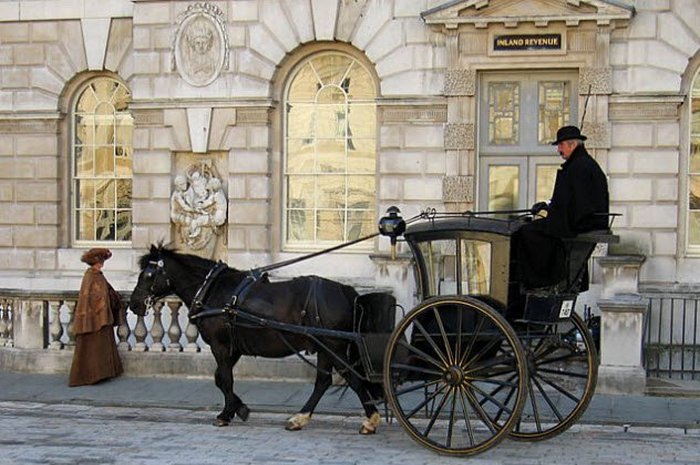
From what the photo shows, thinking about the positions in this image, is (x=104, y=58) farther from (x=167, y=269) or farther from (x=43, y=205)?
(x=167, y=269)

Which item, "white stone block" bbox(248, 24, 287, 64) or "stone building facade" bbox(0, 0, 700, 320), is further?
"white stone block" bbox(248, 24, 287, 64)

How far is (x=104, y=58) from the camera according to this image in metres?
18.3

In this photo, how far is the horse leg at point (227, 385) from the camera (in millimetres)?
10375

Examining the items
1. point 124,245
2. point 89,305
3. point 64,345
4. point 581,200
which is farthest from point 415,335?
point 124,245

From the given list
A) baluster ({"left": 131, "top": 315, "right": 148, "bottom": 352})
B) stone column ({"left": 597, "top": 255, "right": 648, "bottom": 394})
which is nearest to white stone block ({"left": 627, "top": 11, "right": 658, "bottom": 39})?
stone column ({"left": 597, "top": 255, "right": 648, "bottom": 394})

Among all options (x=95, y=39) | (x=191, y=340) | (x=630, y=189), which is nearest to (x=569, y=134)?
(x=191, y=340)

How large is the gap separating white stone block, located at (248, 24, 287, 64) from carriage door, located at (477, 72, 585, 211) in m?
3.34

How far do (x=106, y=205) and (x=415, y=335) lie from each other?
10832 mm

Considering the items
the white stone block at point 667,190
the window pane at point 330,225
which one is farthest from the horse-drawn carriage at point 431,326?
the window pane at point 330,225

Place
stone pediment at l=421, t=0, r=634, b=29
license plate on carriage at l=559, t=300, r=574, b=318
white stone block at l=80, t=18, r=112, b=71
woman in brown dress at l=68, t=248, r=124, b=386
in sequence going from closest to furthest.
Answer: license plate on carriage at l=559, t=300, r=574, b=318
woman in brown dress at l=68, t=248, r=124, b=386
stone pediment at l=421, t=0, r=634, b=29
white stone block at l=80, t=18, r=112, b=71

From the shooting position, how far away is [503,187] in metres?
16.5

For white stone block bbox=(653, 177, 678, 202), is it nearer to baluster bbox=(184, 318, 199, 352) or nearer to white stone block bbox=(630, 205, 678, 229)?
white stone block bbox=(630, 205, 678, 229)

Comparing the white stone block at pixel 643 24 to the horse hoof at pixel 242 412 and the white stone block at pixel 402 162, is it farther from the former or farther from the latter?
the horse hoof at pixel 242 412

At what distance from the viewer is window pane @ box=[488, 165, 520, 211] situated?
1642 centimetres
